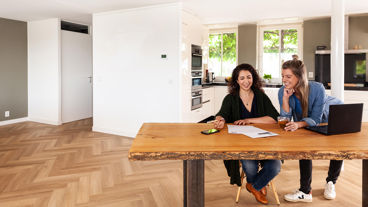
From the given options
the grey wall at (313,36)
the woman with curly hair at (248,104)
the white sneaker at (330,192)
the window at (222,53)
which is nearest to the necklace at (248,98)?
the woman with curly hair at (248,104)

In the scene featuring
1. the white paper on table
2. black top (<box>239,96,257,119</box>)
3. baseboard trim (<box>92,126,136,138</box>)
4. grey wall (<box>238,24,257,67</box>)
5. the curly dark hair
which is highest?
grey wall (<box>238,24,257,67</box>)

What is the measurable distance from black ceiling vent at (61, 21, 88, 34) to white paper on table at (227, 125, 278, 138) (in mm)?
5597

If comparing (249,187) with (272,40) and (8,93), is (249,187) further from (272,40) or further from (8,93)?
(8,93)

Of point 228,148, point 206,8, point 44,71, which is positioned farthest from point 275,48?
point 228,148

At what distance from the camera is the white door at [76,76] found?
6.38 metres

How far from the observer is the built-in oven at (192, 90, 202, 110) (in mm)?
5418

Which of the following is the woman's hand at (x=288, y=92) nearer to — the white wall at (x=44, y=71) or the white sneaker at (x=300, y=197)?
the white sneaker at (x=300, y=197)

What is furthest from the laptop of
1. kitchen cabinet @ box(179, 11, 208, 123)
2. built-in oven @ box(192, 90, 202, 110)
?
built-in oven @ box(192, 90, 202, 110)

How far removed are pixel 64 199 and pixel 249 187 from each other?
1724mm

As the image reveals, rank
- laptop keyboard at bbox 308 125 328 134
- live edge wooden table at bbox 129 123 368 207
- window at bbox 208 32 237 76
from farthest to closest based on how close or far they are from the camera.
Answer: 1. window at bbox 208 32 237 76
2. laptop keyboard at bbox 308 125 328 134
3. live edge wooden table at bbox 129 123 368 207

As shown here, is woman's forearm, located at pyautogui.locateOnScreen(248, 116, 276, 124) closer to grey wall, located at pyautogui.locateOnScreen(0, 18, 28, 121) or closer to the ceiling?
the ceiling

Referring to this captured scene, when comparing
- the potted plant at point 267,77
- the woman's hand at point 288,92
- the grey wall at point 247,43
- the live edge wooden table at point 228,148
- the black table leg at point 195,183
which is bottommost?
the black table leg at point 195,183

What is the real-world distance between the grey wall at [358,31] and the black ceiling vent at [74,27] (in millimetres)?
6026

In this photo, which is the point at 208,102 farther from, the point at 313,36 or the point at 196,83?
the point at 313,36
